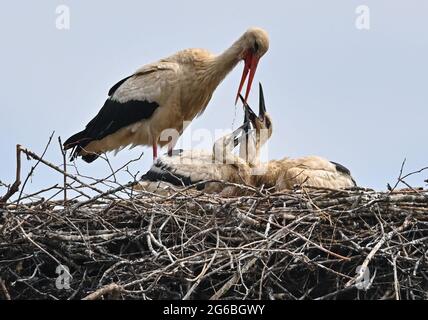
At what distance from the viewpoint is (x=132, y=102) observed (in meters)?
8.64

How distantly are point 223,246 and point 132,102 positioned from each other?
128 inches

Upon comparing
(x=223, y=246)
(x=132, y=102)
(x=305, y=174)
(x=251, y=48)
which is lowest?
(x=223, y=246)

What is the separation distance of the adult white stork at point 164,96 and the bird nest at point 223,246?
262cm

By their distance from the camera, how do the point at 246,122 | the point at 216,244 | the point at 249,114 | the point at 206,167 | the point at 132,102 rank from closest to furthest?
the point at 216,244, the point at 206,167, the point at 246,122, the point at 249,114, the point at 132,102

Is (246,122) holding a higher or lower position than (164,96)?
lower

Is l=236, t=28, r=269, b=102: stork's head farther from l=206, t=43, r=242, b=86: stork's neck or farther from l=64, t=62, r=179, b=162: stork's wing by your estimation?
l=64, t=62, r=179, b=162: stork's wing

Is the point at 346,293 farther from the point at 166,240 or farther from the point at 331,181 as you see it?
the point at 331,181

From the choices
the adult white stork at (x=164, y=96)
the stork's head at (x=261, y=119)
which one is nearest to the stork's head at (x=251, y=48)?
the adult white stork at (x=164, y=96)

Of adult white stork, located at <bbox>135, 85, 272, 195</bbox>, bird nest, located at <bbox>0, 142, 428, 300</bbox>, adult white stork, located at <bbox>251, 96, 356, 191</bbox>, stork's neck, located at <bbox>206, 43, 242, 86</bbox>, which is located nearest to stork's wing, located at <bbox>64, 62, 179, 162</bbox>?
stork's neck, located at <bbox>206, 43, 242, 86</bbox>

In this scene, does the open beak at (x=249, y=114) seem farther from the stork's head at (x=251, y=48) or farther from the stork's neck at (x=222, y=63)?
the stork's neck at (x=222, y=63)

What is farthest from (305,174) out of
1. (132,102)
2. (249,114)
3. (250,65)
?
(132,102)

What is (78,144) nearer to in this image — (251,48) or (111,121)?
(111,121)
